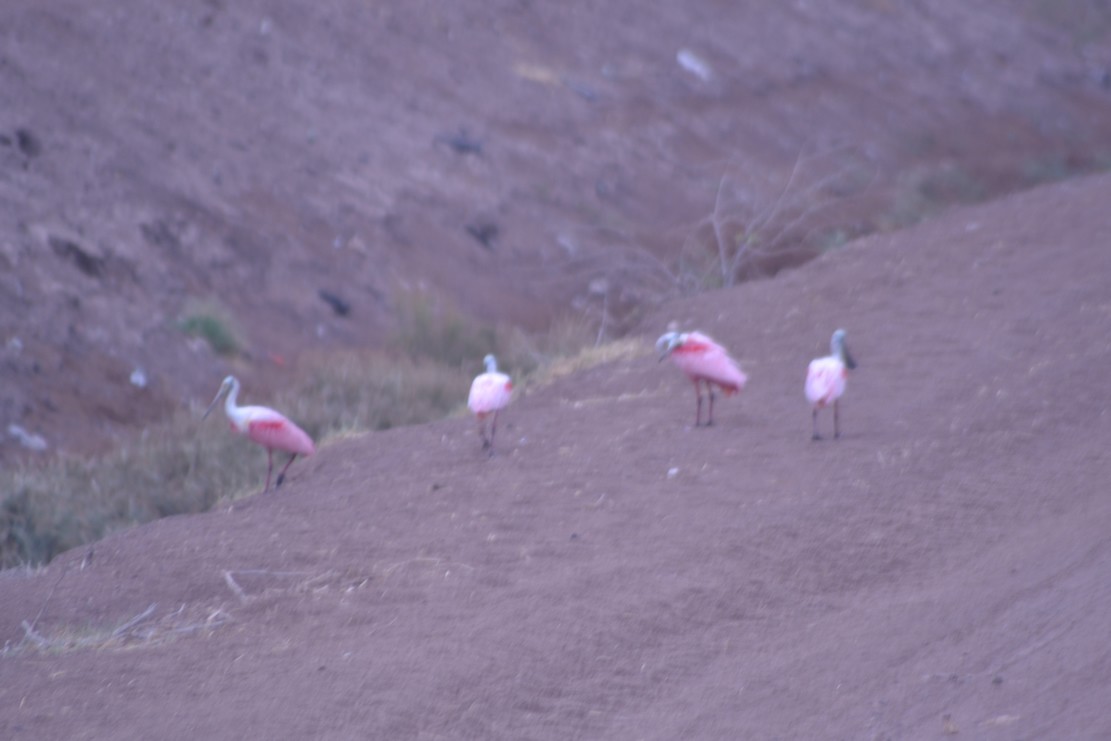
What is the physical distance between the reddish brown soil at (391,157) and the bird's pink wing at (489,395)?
18.8ft

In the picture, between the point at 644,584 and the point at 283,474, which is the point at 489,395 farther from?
the point at 644,584

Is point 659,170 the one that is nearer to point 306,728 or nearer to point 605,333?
point 605,333

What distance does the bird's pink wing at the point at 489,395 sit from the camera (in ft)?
34.3

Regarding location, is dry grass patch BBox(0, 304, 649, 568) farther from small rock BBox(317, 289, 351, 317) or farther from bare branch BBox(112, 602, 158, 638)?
bare branch BBox(112, 602, 158, 638)

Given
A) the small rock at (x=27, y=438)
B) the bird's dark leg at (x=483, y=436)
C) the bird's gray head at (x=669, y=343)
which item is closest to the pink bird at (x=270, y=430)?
the bird's dark leg at (x=483, y=436)

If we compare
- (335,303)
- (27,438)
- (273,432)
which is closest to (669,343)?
(273,432)

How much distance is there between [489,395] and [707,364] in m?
1.84

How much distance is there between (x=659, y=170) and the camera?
2423 cm

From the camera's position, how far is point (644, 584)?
7488 mm

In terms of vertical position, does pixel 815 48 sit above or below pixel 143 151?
above

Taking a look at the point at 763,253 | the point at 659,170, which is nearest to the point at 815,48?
the point at 659,170

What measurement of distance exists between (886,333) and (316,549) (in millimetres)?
7543

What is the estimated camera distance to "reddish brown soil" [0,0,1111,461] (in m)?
16.6

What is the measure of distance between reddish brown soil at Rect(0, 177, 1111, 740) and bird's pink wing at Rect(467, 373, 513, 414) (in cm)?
45
